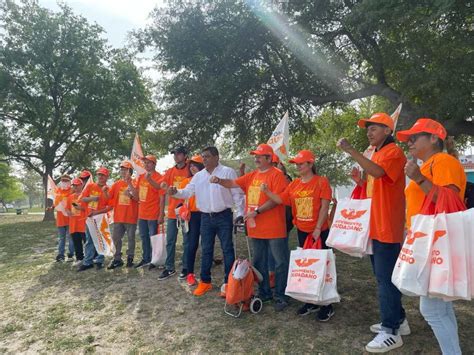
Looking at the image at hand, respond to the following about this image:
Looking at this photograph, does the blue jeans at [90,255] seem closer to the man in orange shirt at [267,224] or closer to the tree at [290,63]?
the man in orange shirt at [267,224]

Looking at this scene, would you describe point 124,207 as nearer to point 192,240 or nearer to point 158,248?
point 158,248

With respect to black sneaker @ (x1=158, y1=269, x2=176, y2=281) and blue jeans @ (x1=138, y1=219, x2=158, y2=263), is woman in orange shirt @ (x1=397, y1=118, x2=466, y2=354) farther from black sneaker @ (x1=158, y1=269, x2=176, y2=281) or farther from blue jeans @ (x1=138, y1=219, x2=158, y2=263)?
blue jeans @ (x1=138, y1=219, x2=158, y2=263)

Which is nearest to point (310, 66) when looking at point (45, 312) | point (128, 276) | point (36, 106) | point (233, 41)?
point (233, 41)

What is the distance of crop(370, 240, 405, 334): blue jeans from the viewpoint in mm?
3482

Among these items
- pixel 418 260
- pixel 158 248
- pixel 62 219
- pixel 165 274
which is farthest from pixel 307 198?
pixel 62 219

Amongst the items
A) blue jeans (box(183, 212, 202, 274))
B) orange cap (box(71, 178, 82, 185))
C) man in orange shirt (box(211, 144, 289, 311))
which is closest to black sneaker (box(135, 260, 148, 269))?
blue jeans (box(183, 212, 202, 274))

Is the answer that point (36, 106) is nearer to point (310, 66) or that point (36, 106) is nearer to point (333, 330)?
point (310, 66)

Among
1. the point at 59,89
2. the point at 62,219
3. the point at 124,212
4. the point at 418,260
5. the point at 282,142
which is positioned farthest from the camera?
the point at 59,89

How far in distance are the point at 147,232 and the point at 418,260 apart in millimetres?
5302

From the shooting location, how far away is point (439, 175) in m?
2.69

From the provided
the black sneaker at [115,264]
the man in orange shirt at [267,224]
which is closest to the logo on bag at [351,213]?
the man in orange shirt at [267,224]

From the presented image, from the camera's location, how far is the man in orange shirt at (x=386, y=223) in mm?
3408

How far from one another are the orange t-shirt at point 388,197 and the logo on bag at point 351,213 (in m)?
0.10

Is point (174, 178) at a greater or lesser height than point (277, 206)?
greater
